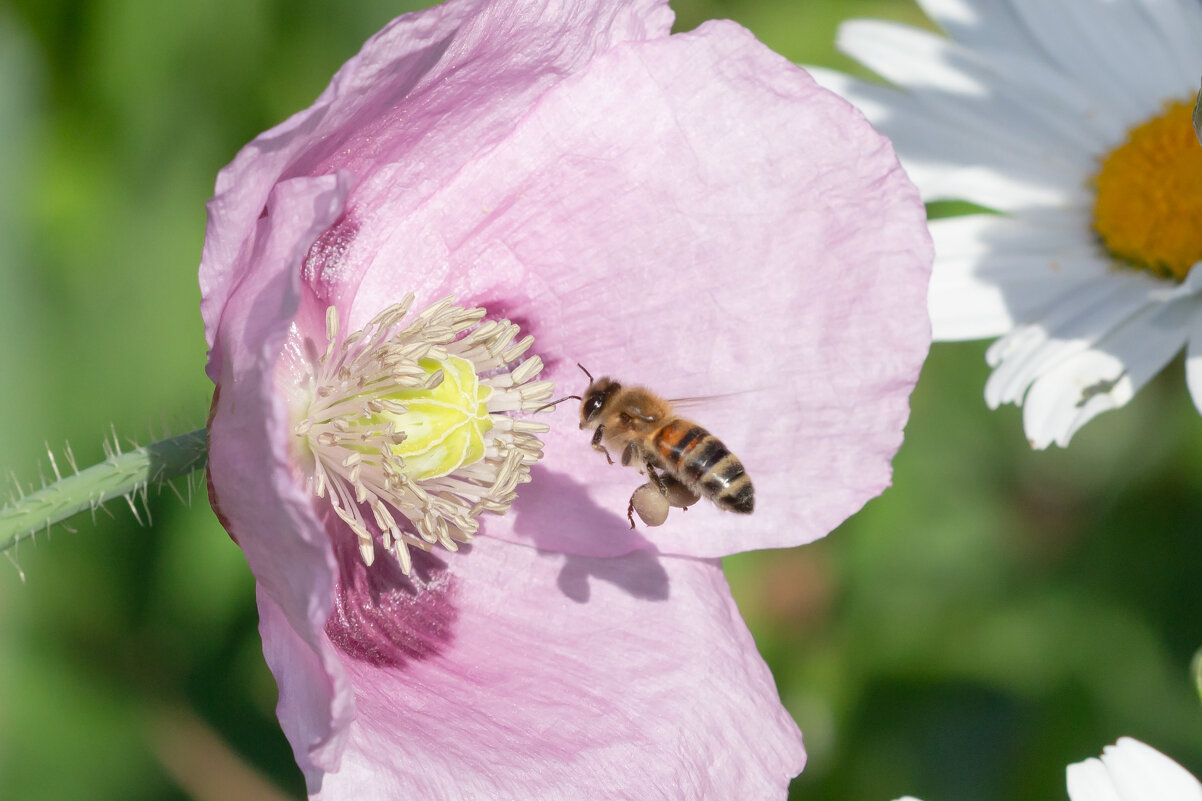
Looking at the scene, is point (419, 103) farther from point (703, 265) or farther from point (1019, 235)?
point (1019, 235)

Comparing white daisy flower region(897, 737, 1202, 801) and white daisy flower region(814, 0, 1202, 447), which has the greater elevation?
white daisy flower region(814, 0, 1202, 447)

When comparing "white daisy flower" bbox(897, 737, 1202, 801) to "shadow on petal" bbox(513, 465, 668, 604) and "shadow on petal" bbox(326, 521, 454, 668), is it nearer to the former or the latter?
"shadow on petal" bbox(513, 465, 668, 604)

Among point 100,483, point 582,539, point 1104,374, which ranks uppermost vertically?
point 100,483

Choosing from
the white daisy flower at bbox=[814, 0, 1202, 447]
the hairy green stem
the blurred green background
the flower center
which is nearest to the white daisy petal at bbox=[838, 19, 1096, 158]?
the white daisy flower at bbox=[814, 0, 1202, 447]

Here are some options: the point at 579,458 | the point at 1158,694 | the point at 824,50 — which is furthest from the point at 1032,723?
the point at 824,50

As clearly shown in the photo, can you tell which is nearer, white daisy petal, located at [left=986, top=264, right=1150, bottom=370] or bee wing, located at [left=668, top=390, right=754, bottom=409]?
bee wing, located at [left=668, top=390, right=754, bottom=409]

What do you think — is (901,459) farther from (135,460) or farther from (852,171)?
(135,460)

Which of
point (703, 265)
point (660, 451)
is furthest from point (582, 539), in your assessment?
point (703, 265)
